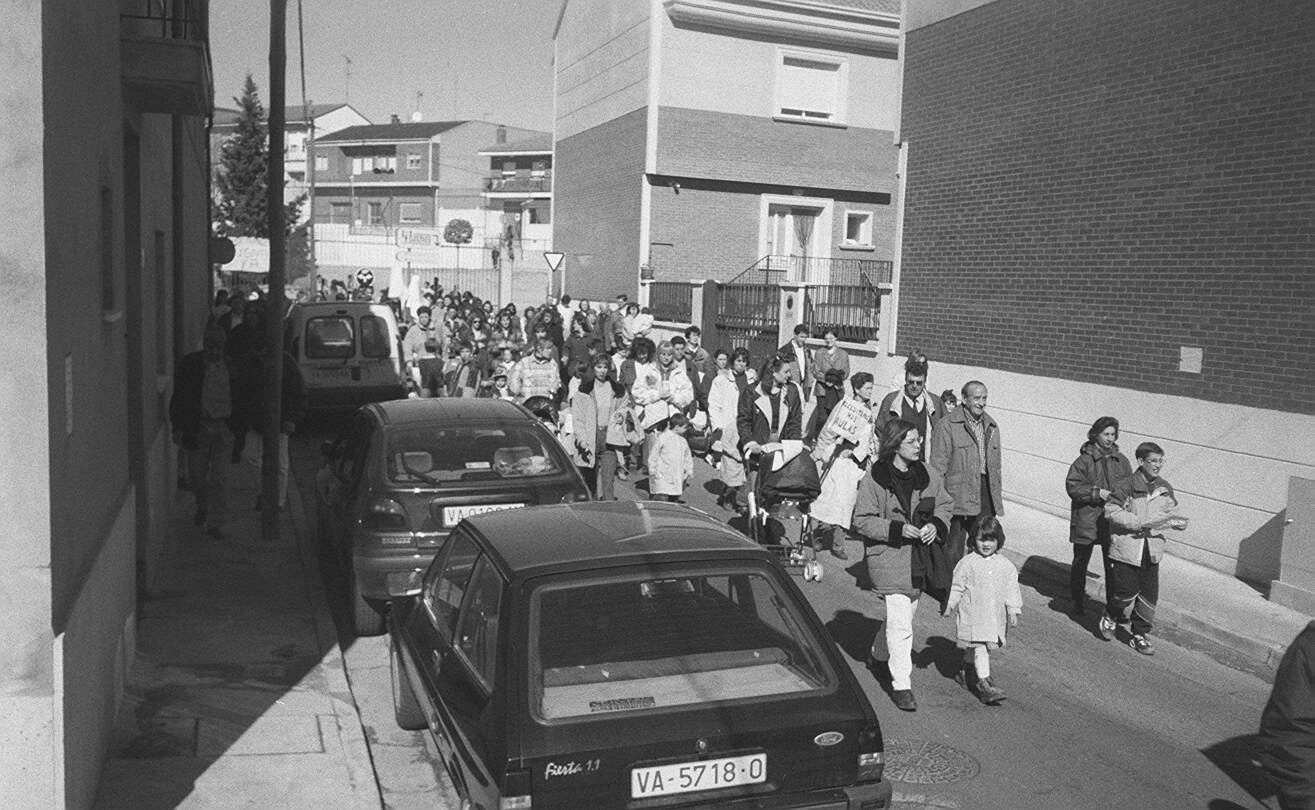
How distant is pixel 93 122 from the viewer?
19.7 ft

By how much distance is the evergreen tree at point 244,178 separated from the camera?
193ft

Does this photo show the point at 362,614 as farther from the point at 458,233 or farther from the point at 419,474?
the point at 458,233

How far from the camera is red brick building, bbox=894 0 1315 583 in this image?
10906 millimetres

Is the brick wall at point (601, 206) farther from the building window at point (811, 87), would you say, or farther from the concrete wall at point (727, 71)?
the building window at point (811, 87)

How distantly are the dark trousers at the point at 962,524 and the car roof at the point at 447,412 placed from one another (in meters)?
3.55

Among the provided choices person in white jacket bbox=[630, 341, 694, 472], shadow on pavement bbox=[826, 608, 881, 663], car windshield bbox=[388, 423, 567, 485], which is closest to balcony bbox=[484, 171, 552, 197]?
person in white jacket bbox=[630, 341, 694, 472]

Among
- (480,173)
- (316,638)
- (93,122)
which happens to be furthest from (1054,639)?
(480,173)

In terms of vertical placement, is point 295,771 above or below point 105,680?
below

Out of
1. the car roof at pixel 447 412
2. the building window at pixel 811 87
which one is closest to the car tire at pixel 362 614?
the car roof at pixel 447 412

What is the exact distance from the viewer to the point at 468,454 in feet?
27.1

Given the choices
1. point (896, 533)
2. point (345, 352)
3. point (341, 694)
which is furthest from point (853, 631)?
point (345, 352)

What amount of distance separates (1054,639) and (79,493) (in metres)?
6.71

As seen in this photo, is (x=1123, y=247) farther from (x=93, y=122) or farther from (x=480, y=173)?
(x=480, y=173)

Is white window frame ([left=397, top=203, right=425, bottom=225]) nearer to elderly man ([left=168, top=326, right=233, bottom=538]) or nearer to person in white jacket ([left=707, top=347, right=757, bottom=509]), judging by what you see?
person in white jacket ([left=707, top=347, right=757, bottom=509])
